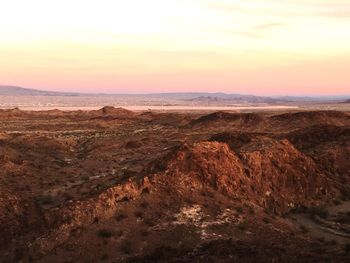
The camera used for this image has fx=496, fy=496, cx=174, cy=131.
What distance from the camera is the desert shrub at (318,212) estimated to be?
2533 cm

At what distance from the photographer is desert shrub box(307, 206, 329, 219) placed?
2533 cm

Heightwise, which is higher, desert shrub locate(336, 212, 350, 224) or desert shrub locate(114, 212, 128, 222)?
desert shrub locate(114, 212, 128, 222)

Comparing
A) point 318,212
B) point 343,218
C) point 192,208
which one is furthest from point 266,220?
point 343,218

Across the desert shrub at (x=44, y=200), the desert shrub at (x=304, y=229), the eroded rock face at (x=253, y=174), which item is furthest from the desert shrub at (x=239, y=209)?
the desert shrub at (x=44, y=200)

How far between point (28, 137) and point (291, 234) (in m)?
46.1

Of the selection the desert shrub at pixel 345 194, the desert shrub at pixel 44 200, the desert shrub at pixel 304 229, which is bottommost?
the desert shrub at pixel 44 200

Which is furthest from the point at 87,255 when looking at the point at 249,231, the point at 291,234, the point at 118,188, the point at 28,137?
the point at 28,137

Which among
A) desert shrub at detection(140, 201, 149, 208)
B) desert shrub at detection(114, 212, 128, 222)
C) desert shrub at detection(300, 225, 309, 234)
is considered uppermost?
desert shrub at detection(140, 201, 149, 208)

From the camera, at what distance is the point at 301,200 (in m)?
27.2

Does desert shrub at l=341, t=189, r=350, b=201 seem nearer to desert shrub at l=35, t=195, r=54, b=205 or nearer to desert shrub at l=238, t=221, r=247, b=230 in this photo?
desert shrub at l=238, t=221, r=247, b=230

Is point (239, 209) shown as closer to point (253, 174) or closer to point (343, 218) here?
point (253, 174)

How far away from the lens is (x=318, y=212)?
25656 millimetres

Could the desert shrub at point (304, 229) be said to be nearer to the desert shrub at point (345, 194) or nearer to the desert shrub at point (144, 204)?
the desert shrub at point (345, 194)

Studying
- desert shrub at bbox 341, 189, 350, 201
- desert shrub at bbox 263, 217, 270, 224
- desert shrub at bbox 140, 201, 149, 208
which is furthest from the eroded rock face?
desert shrub at bbox 263, 217, 270, 224
